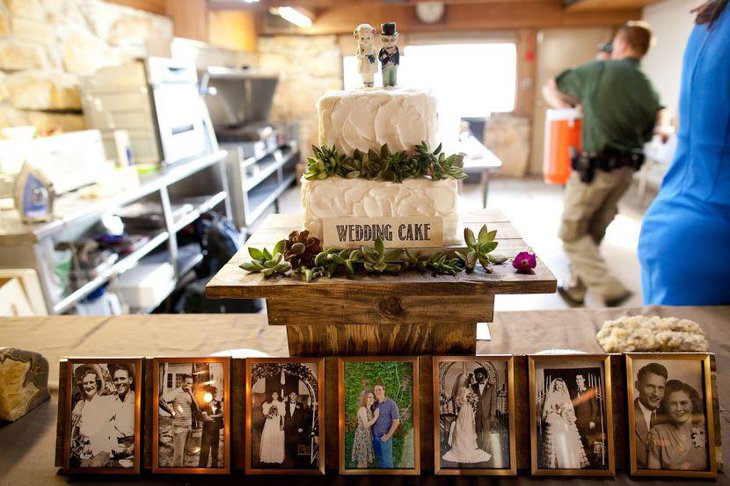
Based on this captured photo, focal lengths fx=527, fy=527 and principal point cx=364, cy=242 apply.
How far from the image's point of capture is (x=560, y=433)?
102 centimetres

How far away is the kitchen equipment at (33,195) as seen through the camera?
212 cm

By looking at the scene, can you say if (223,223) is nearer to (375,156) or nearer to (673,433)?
(375,156)

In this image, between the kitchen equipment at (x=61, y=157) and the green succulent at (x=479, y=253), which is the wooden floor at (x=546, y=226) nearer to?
the green succulent at (x=479, y=253)

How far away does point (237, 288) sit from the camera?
100cm

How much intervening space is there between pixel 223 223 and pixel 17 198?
1.55 m

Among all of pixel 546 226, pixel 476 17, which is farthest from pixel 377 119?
pixel 476 17

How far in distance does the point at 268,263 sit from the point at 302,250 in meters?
0.08

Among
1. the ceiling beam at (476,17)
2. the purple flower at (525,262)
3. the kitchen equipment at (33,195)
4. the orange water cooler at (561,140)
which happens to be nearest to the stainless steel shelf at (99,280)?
the kitchen equipment at (33,195)

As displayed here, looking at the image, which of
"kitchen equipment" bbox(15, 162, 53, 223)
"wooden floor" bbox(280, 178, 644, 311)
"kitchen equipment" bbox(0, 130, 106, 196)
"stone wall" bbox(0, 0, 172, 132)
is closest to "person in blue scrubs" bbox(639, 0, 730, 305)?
"wooden floor" bbox(280, 178, 644, 311)

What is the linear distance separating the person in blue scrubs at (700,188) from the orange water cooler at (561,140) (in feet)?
6.72

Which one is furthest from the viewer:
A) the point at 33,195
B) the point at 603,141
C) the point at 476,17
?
the point at 476,17

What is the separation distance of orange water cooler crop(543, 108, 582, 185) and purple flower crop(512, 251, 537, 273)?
300cm

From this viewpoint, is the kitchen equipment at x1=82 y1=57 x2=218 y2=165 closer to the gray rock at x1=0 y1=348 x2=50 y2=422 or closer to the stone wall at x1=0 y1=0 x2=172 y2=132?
the stone wall at x1=0 y1=0 x2=172 y2=132

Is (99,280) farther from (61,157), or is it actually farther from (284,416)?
(284,416)
